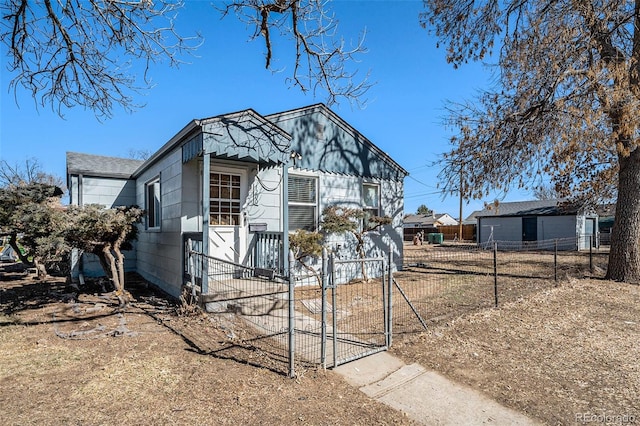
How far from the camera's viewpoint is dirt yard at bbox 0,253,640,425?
3070mm

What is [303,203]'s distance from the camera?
8930 mm

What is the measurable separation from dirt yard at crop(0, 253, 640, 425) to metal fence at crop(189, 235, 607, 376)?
8.7 inches

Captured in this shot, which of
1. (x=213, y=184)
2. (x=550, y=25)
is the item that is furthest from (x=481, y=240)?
(x=213, y=184)

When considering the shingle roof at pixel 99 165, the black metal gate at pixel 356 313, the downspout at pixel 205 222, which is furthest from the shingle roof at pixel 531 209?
the downspout at pixel 205 222

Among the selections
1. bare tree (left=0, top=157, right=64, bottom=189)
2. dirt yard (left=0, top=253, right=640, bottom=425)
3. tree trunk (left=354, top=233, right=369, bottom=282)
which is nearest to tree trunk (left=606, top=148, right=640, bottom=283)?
dirt yard (left=0, top=253, right=640, bottom=425)

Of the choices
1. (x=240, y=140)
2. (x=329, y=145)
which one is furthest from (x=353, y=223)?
(x=240, y=140)

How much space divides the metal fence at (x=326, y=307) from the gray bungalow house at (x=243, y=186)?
0.77m

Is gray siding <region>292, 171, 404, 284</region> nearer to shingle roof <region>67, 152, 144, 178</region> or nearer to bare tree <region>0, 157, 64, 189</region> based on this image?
shingle roof <region>67, 152, 144, 178</region>

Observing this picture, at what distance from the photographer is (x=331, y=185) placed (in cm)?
942

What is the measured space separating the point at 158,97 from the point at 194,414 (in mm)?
4790

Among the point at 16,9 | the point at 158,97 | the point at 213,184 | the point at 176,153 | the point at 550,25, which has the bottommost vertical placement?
the point at 213,184

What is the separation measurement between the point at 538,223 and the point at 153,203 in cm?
2605

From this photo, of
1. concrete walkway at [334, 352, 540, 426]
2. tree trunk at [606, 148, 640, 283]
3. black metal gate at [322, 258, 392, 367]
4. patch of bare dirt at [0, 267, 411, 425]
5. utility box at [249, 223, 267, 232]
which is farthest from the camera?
tree trunk at [606, 148, 640, 283]

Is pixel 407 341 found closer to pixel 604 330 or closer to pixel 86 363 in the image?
pixel 604 330
